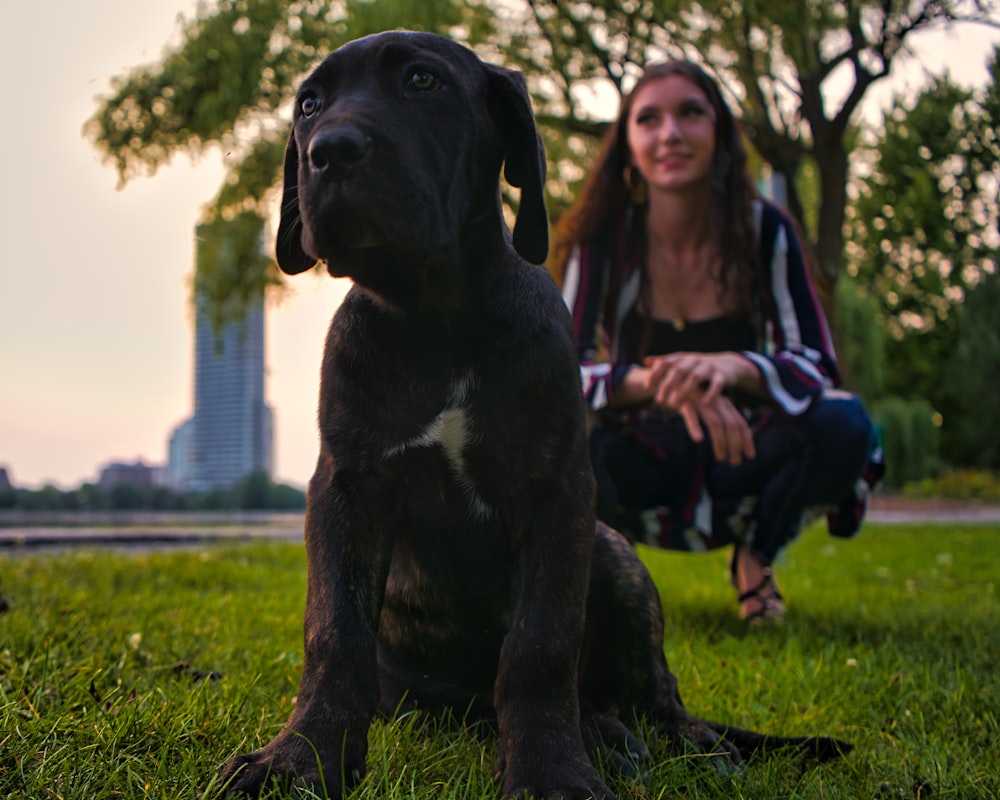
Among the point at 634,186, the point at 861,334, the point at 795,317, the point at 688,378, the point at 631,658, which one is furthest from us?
the point at 861,334

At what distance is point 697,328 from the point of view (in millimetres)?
4445

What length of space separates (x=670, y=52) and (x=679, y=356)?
10.1m

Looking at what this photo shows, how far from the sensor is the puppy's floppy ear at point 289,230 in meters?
2.16

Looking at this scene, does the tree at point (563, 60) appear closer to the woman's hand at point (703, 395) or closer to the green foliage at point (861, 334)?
the woman's hand at point (703, 395)

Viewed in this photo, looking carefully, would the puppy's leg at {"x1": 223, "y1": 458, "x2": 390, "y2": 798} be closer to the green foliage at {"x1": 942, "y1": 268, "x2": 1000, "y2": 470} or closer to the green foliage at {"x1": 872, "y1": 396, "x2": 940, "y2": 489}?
the green foliage at {"x1": 872, "y1": 396, "x2": 940, "y2": 489}

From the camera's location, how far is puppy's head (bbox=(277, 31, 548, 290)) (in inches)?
67.9

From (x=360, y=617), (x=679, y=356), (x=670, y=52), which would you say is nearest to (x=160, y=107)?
(x=670, y=52)

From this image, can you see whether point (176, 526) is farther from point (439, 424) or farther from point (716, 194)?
point (439, 424)

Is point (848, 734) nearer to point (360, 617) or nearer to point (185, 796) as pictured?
point (360, 617)

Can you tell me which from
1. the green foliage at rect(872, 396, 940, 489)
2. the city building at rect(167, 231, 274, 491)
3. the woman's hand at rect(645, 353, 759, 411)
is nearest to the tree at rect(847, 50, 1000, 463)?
the green foliage at rect(872, 396, 940, 489)

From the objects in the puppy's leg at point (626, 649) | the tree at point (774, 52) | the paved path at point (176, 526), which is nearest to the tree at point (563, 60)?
the tree at point (774, 52)

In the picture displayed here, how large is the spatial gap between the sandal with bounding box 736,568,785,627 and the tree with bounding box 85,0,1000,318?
7468 millimetres

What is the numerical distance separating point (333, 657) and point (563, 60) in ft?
41.5

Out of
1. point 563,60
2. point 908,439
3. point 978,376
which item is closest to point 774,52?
point 563,60
